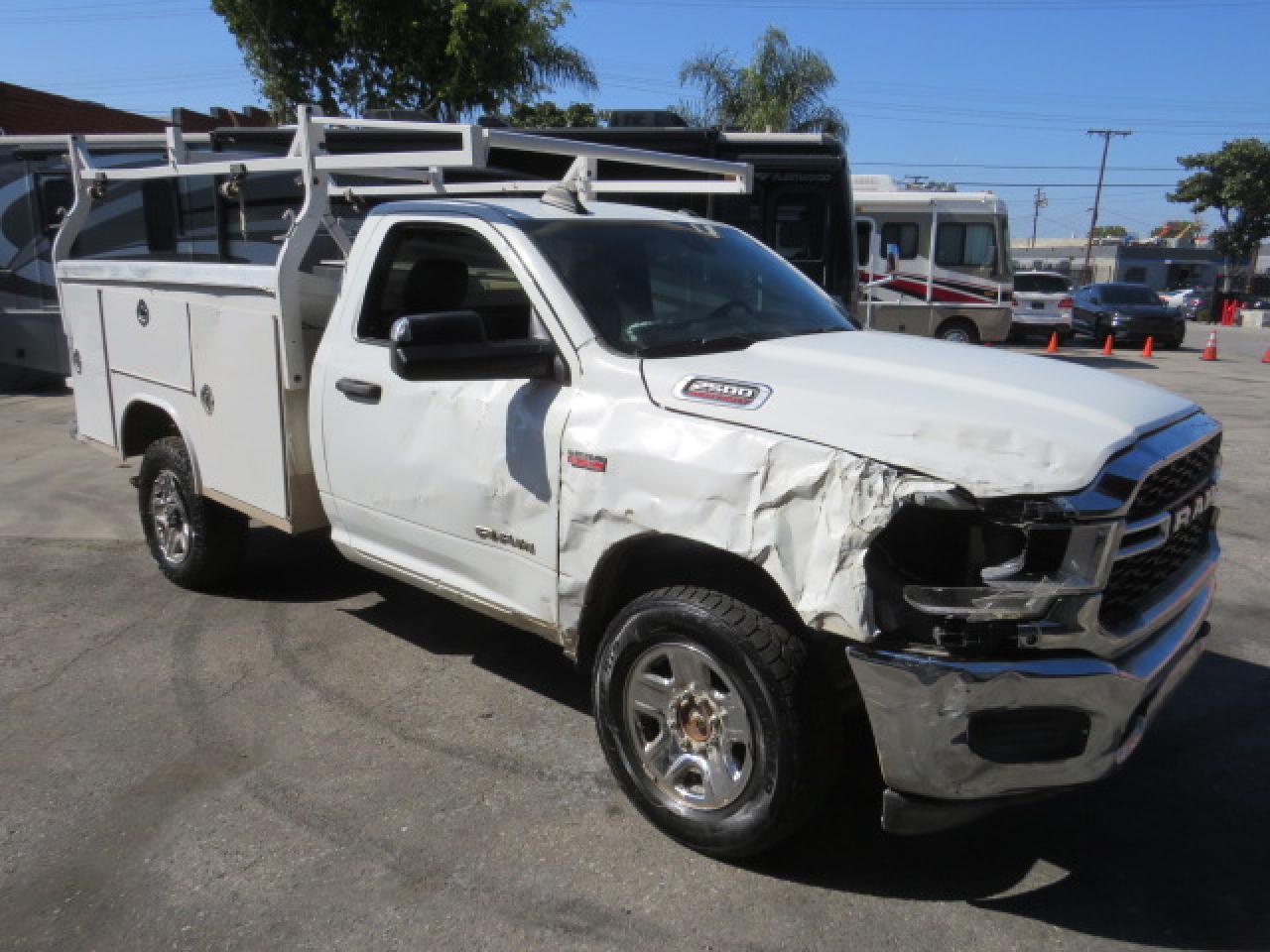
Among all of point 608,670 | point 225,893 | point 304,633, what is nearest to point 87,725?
point 304,633

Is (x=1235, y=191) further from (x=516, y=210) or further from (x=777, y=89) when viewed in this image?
(x=516, y=210)

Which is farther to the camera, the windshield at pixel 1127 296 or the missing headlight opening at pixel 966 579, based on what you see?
the windshield at pixel 1127 296

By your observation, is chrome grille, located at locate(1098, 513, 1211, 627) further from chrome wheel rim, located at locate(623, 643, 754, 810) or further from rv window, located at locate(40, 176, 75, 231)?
rv window, located at locate(40, 176, 75, 231)

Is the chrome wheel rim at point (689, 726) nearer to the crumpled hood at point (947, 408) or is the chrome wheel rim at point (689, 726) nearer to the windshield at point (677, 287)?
the crumpled hood at point (947, 408)

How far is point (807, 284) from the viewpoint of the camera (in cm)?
468

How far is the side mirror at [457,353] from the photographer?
11.1ft

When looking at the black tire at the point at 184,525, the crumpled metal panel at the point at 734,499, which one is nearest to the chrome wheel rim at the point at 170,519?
the black tire at the point at 184,525

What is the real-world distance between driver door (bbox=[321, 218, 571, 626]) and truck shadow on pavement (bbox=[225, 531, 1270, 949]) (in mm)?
867

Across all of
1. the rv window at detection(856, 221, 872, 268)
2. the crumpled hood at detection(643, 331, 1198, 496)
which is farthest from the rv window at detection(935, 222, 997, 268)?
the crumpled hood at detection(643, 331, 1198, 496)

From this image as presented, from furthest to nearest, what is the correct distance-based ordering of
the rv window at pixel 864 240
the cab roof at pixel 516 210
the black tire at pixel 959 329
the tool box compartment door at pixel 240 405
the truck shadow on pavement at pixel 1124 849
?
the black tire at pixel 959 329 < the rv window at pixel 864 240 < the tool box compartment door at pixel 240 405 < the cab roof at pixel 516 210 < the truck shadow on pavement at pixel 1124 849

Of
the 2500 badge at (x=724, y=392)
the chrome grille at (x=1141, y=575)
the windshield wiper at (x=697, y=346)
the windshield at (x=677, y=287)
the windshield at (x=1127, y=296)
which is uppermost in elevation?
the windshield at (x=677, y=287)

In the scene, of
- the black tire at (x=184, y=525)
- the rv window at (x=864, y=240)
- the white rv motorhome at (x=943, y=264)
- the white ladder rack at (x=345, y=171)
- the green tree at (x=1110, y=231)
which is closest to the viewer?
the white ladder rack at (x=345, y=171)

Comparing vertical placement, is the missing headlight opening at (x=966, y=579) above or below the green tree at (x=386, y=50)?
below

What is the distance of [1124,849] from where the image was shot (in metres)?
3.29
